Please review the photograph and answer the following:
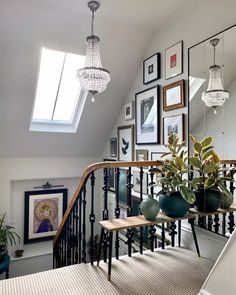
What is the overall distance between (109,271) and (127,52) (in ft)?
9.96

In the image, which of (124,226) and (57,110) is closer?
(124,226)

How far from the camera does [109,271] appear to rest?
77.5 inches

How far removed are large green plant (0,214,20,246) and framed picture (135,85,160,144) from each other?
283 cm

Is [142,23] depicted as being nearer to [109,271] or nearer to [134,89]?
[134,89]

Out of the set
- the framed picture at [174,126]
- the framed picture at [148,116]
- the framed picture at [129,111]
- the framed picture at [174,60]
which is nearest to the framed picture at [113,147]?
the framed picture at [129,111]

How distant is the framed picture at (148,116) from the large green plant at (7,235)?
2.83m

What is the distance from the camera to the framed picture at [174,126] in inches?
117

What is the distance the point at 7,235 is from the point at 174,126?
3.80m

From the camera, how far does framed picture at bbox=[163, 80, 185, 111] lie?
296 centimetres

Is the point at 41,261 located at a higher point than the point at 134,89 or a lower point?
lower

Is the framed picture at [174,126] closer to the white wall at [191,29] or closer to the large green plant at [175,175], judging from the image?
the white wall at [191,29]

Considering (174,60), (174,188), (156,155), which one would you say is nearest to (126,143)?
(156,155)

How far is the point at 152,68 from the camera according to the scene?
356 cm

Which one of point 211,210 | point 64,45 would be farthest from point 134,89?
point 211,210
